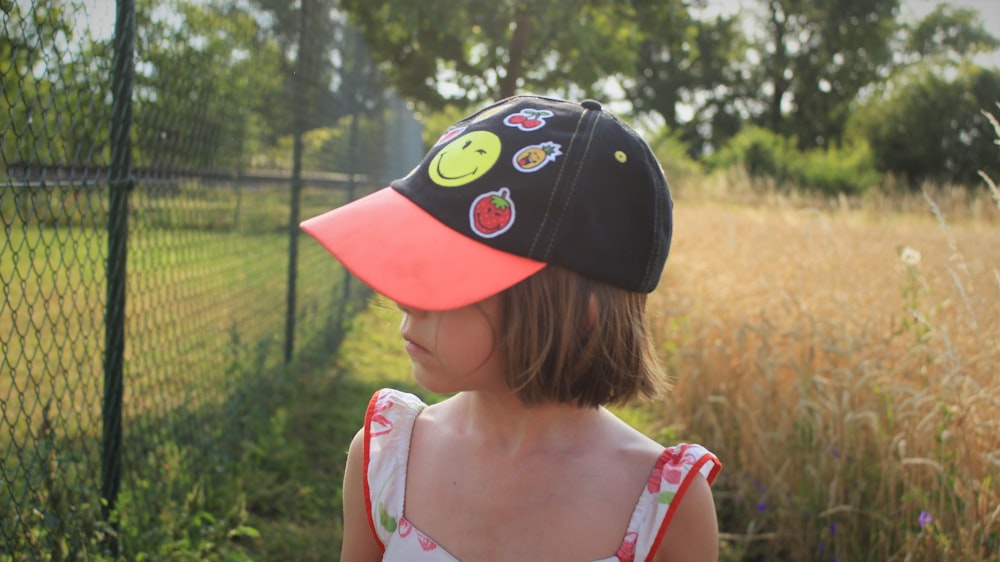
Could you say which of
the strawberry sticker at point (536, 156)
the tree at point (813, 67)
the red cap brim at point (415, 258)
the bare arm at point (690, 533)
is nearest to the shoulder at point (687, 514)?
the bare arm at point (690, 533)

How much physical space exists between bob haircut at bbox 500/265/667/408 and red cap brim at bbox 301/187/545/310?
68mm

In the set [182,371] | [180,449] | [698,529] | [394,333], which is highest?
[698,529]

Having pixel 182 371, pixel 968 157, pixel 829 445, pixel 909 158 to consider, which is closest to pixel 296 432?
pixel 182 371

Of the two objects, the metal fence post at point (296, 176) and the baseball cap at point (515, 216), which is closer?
the baseball cap at point (515, 216)

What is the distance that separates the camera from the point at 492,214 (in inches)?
49.5

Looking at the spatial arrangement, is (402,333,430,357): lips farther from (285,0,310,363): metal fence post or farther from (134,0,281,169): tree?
(285,0,310,363): metal fence post

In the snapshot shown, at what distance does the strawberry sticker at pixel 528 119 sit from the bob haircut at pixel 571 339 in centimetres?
22

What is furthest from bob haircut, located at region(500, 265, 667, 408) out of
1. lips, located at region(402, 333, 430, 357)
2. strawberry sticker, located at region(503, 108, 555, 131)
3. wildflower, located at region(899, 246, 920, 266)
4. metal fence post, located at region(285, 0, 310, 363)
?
metal fence post, located at region(285, 0, 310, 363)

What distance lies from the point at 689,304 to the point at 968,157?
1919 cm

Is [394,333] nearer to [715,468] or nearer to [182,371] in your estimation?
[182,371]

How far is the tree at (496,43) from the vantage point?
677 cm

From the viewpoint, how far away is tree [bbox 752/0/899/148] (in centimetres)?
4172

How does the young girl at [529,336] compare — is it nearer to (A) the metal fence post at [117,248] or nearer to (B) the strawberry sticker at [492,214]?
(B) the strawberry sticker at [492,214]

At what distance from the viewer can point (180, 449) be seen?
10.4 feet
